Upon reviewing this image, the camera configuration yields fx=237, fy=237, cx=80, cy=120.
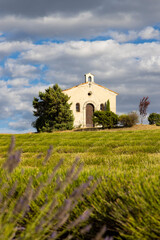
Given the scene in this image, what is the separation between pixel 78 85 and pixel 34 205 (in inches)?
1228

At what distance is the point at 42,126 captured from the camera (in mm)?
29969

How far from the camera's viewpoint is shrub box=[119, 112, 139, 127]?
27156 mm

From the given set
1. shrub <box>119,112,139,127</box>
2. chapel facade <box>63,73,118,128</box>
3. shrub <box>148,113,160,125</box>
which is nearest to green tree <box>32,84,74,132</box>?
chapel facade <box>63,73,118,128</box>

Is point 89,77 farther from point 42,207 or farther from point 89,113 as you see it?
point 42,207

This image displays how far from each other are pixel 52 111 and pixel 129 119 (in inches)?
357

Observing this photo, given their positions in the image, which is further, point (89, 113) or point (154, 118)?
point (154, 118)

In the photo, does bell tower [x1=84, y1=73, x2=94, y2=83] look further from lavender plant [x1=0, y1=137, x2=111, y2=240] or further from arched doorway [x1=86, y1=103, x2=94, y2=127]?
lavender plant [x1=0, y1=137, x2=111, y2=240]

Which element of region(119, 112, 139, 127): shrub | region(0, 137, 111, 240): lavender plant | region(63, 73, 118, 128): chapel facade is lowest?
region(0, 137, 111, 240): lavender plant

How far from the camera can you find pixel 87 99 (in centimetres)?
3375

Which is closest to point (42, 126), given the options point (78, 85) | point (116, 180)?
point (78, 85)

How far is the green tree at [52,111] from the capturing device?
93.2ft

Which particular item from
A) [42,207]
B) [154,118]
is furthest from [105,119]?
[42,207]

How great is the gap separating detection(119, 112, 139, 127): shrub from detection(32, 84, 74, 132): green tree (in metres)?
6.36

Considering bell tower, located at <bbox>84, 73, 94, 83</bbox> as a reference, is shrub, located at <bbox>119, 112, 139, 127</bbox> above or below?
below
